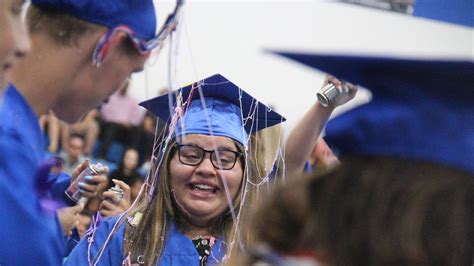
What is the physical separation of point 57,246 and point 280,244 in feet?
2.71

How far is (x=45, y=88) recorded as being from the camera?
5.90 ft

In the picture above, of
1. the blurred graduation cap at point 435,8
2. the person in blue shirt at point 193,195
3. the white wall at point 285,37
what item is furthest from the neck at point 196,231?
the blurred graduation cap at point 435,8

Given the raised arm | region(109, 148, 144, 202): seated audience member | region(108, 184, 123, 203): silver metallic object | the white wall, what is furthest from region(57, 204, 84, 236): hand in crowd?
region(109, 148, 144, 202): seated audience member

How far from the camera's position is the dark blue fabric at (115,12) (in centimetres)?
181

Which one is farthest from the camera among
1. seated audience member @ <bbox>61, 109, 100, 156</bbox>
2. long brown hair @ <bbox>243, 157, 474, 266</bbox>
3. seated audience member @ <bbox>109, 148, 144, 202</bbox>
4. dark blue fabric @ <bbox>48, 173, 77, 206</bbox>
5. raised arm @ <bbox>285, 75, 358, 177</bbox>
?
seated audience member @ <bbox>61, 109, 100, 156</bbox>

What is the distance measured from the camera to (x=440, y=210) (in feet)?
3.74

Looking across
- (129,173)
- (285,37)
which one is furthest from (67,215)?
(285,37)

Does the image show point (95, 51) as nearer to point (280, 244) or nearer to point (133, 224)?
point (280, 244)

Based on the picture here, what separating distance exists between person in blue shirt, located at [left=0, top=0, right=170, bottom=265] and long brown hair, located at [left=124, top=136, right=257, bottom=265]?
2.67 ft

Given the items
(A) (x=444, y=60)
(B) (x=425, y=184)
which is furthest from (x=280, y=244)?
(A) (x=444, y=60)

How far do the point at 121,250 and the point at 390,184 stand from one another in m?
1.63

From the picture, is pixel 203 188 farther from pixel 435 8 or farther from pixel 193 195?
pixel 435 8

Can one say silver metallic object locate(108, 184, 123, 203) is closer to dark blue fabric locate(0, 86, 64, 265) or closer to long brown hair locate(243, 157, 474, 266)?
dark blue fabric locate(0, 86, 64, 265)

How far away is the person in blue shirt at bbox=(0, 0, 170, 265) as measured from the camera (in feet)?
5.86
